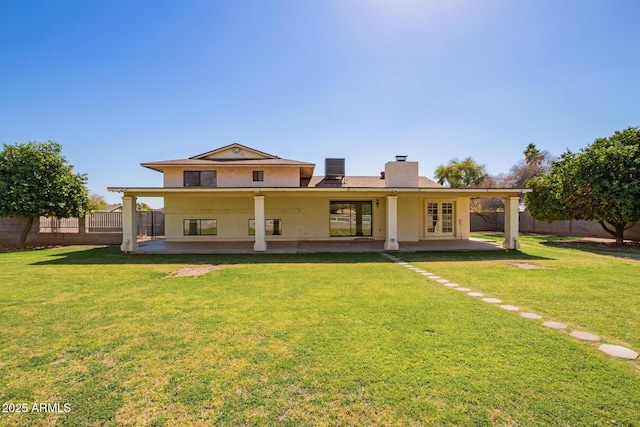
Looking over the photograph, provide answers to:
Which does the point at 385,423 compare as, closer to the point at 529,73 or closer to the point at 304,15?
the point at 304,15

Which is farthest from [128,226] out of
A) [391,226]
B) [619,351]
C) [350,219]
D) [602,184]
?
[602,184]

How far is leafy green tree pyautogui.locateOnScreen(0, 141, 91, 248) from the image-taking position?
43.9ft

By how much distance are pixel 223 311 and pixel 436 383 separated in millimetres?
3397

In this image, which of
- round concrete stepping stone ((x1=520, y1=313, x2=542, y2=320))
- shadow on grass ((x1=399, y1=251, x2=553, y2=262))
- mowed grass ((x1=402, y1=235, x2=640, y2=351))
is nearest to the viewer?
mowed grass ((x1=402, y1=235, x2=640, y2=351))

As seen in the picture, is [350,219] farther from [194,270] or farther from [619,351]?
[619,351]

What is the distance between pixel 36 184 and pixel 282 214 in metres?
11.5

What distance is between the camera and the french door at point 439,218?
16.9m

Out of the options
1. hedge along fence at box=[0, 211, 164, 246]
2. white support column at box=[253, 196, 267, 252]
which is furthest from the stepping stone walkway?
hedge along fence at box=[0, 211, 164, 246]

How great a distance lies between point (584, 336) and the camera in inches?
149

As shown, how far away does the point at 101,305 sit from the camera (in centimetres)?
517

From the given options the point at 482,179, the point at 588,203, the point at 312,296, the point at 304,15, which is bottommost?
the point at 312,296

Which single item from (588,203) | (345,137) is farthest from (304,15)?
(588,203)

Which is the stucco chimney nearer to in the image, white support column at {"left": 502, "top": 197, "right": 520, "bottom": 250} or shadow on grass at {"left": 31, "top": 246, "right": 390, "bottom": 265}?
white support column at {"left": 502, "top": 197, "right": 520, "bottom": 250}

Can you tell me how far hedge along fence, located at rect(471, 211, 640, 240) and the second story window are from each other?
797 inches
